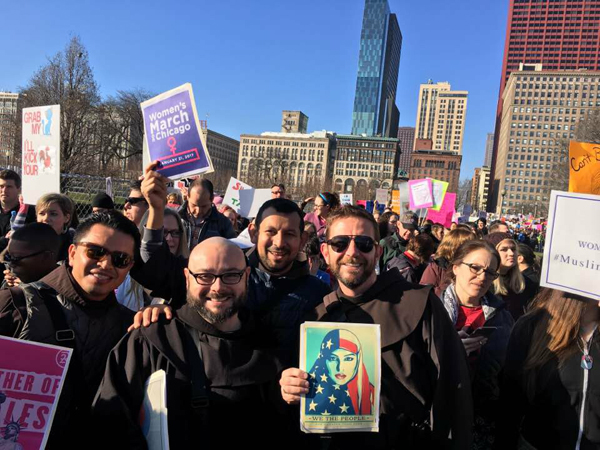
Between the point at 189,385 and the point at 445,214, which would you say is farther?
the point at 445,214

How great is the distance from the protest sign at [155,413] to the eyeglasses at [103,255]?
27.6 inches

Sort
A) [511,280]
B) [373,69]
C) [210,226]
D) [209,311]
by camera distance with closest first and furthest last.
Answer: [209,311] → [511,280] → [210,226] → [373,69]

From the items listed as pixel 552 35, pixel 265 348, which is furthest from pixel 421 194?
pixel 552 35

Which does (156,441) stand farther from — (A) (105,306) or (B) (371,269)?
(B) (371,269)

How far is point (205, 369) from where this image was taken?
7.06 feet

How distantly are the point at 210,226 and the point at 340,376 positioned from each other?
350cm

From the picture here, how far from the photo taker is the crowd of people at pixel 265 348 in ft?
6.91

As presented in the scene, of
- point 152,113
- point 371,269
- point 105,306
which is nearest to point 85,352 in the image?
point 105,306

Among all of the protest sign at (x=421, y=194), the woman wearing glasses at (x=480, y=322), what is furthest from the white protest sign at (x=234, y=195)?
the woman wearing glasses at (x=480, y=322)

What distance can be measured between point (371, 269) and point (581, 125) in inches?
1434

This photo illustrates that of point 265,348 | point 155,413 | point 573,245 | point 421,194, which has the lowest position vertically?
point 155,413

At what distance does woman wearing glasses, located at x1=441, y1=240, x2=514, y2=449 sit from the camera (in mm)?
2875

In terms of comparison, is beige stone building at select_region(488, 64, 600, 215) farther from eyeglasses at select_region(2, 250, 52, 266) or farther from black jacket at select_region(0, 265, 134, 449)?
black jacket at select_region(0, 265, 134, 449)

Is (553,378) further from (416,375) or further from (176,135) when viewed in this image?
(176,135)
